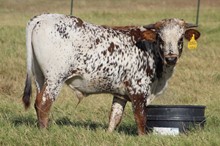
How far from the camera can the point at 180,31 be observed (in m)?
10.0

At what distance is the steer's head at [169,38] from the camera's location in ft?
32.3

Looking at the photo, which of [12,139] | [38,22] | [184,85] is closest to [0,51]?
[184,85]

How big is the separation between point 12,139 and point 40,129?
756 mm

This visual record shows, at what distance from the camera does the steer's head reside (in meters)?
9.84

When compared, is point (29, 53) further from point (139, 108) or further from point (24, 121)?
point (139, 108)

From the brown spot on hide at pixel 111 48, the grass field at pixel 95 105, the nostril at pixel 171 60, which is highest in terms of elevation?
the brown spot on hide at pixel 111 48

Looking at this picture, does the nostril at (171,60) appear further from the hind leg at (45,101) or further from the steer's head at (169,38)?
the hind leg at (45,101)

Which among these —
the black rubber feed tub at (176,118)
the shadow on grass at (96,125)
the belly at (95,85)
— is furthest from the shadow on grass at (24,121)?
the black rubber feed tub at (176,118)

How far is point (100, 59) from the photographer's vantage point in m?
9.91

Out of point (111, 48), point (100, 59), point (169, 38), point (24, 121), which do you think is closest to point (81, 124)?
point (24, 121)

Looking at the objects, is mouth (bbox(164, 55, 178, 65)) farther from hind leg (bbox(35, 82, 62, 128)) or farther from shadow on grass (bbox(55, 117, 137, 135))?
hind leg (bbox(35, 82, 62, 128))

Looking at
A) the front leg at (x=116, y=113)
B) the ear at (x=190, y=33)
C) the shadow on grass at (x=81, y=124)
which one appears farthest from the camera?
the ear at (x=190, y=33)

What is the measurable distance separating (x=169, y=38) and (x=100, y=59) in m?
1.01

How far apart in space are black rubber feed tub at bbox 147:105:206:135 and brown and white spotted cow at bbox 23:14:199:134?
0.37 m
